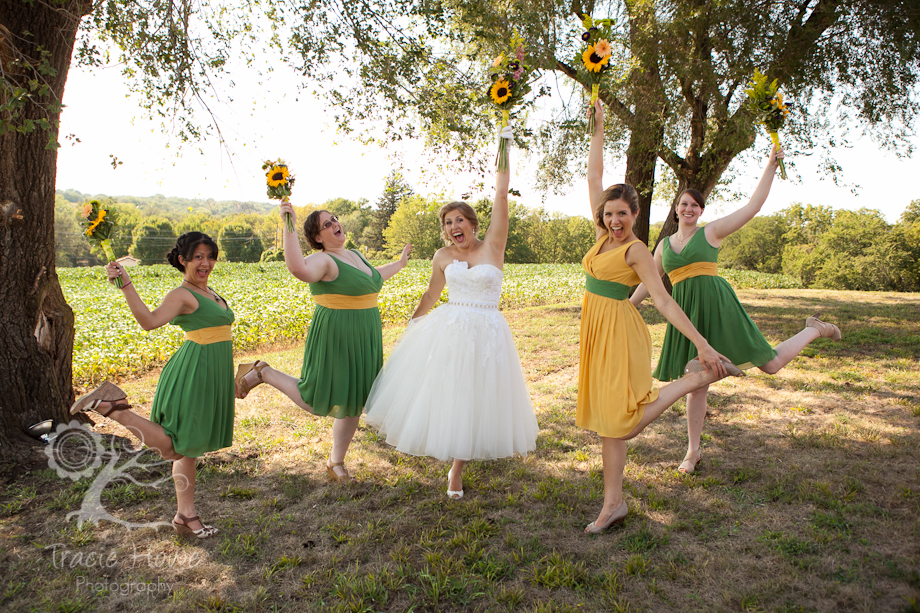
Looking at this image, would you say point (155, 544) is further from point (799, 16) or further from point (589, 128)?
point (799, 16)

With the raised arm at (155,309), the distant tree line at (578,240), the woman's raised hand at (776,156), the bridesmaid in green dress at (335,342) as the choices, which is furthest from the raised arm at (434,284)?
the distant tree line at (578,240)

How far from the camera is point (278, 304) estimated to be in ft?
45.1

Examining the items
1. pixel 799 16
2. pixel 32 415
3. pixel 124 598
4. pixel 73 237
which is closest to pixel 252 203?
pixel 32 415

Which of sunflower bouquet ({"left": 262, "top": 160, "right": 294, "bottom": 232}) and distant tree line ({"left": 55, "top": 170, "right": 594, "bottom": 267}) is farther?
distant tree line ({"left": 55, "top": 170, "right": 594, "bottom": 267})

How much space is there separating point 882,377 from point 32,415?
10.4 m

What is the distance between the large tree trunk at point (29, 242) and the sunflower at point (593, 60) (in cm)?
442

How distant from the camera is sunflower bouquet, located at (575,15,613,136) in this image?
3.77m

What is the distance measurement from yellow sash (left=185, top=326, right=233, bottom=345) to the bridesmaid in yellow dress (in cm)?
262

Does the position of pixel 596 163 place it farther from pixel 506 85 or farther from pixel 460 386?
pixel 460 386

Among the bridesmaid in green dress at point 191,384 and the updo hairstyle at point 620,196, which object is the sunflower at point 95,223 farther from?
the updo hairstyle at point 620,196

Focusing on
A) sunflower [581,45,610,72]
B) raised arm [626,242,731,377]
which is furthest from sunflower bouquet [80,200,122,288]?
sunflower [581,45,610,72]

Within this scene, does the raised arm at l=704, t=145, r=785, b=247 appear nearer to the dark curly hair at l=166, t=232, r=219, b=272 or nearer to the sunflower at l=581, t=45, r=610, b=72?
the sunflower at l=581, t=45, r=610, b=72

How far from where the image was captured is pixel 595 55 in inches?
149

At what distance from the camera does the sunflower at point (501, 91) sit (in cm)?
389
